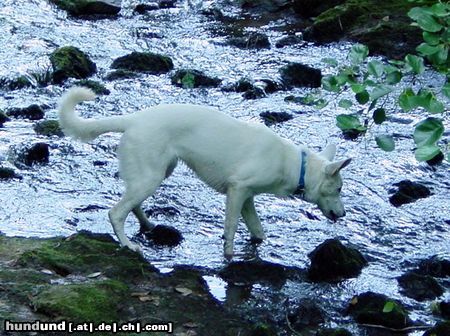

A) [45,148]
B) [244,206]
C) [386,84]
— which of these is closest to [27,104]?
[45,148]

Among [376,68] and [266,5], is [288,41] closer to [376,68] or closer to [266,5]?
[266,5]

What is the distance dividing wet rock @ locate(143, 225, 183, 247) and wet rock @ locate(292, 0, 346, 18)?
35.5 feet

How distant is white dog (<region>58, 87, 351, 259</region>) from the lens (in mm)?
8094

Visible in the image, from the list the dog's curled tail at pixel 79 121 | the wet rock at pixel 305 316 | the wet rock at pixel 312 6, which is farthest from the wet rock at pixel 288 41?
the wet rock at pixel 305 316

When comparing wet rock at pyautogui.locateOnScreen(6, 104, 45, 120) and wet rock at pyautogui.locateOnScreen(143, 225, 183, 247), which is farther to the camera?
wet rock at pyautogui.locateOnScreen(6, 104, 45, 120)

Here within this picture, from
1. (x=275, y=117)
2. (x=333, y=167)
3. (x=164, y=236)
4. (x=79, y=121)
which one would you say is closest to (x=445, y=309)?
(x=333, y=167)

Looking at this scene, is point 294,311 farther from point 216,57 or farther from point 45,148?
point 216,57

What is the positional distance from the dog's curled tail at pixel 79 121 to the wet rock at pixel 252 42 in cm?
864

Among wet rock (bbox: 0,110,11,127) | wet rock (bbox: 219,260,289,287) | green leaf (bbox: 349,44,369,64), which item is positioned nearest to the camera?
green leaf (bbox: 349,44,369,64)

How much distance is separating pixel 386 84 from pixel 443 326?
233cm

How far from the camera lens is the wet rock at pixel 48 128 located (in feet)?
38.9

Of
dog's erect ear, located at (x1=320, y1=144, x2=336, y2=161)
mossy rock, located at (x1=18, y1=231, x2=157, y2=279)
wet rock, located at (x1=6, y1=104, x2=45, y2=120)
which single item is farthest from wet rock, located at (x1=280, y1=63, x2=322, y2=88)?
mossy rock, located at (x1=18, y1=231, x2=157, y2=279)

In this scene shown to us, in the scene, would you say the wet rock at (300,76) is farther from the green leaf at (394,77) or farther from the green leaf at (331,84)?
the green leaf at (394,77)

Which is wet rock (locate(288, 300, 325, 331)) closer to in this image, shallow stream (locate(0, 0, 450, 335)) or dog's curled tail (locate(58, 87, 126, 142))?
shallow stream (locate(0, 0, 450, 335))
